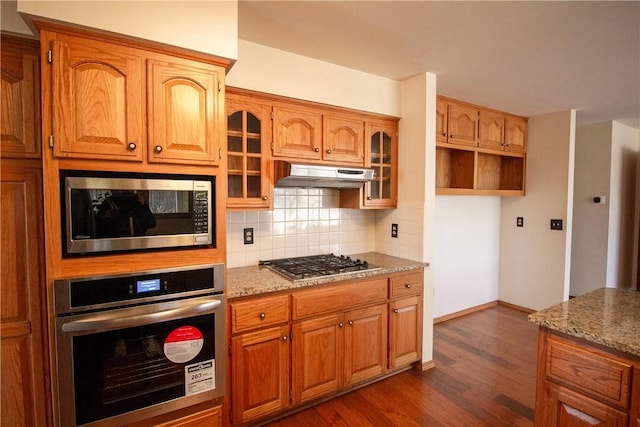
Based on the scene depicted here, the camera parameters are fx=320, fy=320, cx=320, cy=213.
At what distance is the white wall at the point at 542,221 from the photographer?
11.6ft

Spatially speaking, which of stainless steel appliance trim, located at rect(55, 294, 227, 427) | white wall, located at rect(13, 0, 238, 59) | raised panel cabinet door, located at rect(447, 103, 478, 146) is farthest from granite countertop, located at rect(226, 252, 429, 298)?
raised panel cabinet door, located at rect(447, 103, 478, 146)

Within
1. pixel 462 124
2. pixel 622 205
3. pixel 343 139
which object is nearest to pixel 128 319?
pixel 343 139

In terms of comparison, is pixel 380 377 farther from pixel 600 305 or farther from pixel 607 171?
pixel 607 171

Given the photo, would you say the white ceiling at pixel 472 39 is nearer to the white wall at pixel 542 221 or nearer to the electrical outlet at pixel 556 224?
the white wall at pixel 542 221

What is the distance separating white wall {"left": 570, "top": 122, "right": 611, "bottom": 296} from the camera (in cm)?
395

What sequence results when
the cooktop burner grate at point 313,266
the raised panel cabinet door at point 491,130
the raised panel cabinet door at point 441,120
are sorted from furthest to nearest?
the raised panel cabinet door at point 491,130
the raised panel cabinet door at point 441,120
the cooktop burner grate at point 313,266

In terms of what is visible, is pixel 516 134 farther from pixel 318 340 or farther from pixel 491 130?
pixel 318 340

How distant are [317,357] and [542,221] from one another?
3.18m

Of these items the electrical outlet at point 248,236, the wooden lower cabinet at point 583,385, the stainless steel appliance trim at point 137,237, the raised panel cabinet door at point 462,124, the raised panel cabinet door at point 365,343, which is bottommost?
the raised panel cabinet door at point 365,343

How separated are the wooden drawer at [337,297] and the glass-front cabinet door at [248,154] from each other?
667 mm

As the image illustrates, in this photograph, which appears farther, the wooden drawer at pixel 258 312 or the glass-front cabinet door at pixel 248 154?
the glass-front cabinet door at pixel 248 154

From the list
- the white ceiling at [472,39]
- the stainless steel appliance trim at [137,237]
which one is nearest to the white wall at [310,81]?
the white ceiling at [472,39]

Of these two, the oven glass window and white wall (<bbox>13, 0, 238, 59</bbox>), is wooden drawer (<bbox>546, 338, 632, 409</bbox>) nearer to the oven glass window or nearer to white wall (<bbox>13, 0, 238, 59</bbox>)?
the oven glass window

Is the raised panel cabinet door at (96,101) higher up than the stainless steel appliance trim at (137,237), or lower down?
higher up
